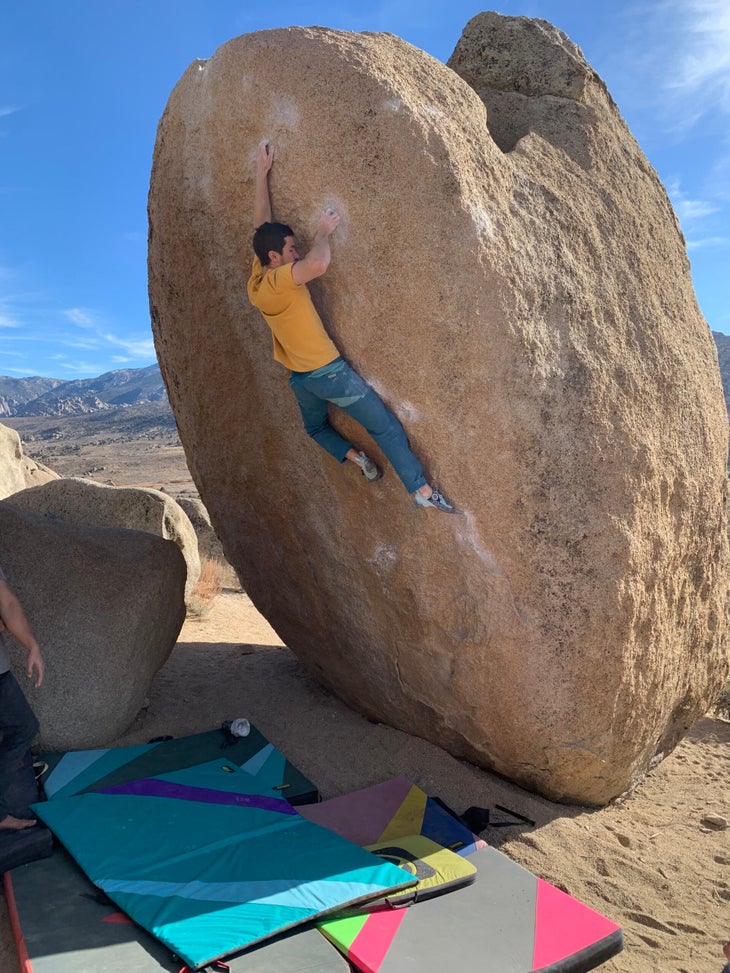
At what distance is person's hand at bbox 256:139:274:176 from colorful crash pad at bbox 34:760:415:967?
2.88 m

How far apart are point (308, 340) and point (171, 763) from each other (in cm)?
234

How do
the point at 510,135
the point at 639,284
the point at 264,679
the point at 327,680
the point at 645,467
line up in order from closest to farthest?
the point at 645,467 → the point at 639,284 → the point at 510,135 → the point at 327,680 → the point at 264,679

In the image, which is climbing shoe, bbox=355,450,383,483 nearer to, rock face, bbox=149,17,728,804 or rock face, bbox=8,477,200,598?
rock face, bbox=149,17,728,804

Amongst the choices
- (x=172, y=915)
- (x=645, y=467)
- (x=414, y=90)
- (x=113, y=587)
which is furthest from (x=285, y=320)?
(x=172, y=915)

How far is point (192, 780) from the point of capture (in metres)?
3.94

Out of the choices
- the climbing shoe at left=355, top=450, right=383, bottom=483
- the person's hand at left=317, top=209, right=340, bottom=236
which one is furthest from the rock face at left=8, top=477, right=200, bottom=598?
the person's hand at left=317, top=209, right=340, bottom=236

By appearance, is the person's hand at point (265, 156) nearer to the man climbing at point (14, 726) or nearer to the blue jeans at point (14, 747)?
the man climbing at point (14, 726)

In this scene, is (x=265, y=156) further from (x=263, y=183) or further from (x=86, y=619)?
(x=86, y=619)

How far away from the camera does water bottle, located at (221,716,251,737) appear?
4.52 meters

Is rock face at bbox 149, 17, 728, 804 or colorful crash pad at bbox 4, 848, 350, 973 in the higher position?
rock face at bbox 149, 17, 728, 804

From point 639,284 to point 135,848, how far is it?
11.6ft

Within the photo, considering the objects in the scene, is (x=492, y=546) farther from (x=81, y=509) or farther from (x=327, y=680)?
(x=81, y=509)

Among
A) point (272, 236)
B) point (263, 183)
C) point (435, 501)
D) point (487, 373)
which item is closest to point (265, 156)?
point (263, 183)

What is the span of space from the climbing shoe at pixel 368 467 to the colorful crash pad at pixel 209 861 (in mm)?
1587
